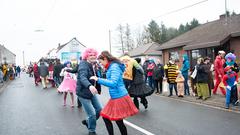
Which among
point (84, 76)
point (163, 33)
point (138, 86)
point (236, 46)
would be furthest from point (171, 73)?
point (163, 33)

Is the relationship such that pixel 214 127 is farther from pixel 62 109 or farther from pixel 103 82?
pixel 62 109

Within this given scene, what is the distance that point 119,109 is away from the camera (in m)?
5.39

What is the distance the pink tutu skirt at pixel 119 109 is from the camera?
536 cm

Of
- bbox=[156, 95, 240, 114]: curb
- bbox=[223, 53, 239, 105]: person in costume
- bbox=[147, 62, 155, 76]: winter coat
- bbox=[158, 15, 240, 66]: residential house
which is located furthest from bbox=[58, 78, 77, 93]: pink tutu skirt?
bbox=[158, 15, 240, 66]: residential house

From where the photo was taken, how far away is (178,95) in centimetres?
1332

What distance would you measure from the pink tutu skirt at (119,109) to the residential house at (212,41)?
18.2 meters

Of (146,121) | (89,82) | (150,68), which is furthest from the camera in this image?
(150,68)

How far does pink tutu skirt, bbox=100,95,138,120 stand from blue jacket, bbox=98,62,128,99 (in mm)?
94

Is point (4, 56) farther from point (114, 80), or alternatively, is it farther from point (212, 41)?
point (114, 80)

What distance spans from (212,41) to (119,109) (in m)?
19.9

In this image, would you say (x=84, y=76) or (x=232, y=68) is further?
(x=232, y=68)

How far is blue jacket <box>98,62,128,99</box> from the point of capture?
17.0ft

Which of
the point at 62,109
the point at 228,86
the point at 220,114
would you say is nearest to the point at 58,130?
the point at 62,109

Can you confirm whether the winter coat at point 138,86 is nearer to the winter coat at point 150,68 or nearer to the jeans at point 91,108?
the jeans at point 91,108
